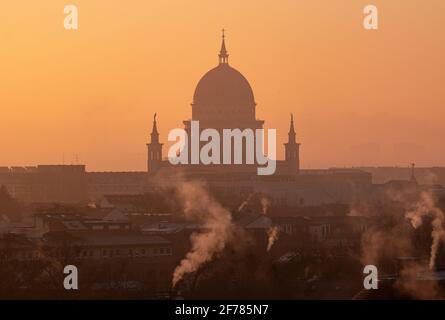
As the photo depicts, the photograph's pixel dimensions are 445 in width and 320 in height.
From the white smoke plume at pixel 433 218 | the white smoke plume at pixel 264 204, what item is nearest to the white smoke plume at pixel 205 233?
the white smoke plume at pixel 264 204

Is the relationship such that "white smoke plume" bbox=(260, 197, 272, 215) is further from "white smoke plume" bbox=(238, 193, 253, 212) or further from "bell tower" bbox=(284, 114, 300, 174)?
"bell tower" bbox=(284, 114, 300, 174)

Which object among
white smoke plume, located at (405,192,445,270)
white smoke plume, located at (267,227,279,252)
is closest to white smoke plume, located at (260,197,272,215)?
white smoke plume, located at (405,192,445,270)

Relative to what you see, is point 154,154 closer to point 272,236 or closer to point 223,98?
point 223,98

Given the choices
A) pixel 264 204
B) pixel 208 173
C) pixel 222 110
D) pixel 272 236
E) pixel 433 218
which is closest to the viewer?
pixel 433 218

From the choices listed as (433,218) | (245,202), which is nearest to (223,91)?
(245,202)

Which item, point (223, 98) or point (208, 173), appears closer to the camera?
point (208, 173)

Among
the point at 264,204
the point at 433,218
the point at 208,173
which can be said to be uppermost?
the point at 208,173

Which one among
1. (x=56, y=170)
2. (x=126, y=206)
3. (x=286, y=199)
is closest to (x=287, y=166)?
(x=56, y=170)
